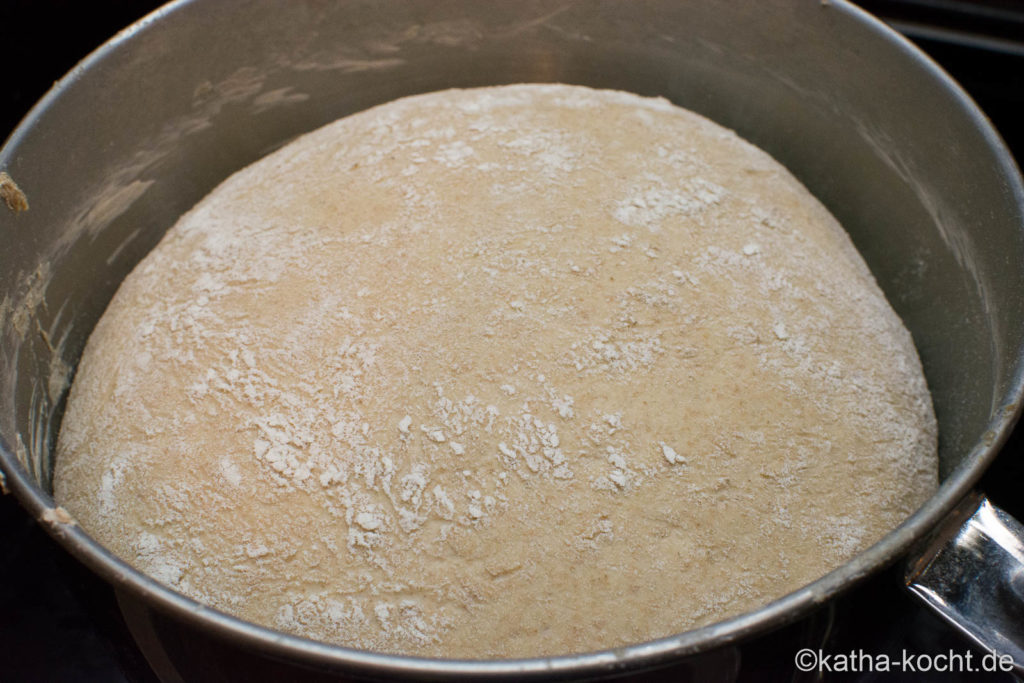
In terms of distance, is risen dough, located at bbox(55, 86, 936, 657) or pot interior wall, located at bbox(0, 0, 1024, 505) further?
pot interior wall, located at bbox(0, 0, 1024, 505)

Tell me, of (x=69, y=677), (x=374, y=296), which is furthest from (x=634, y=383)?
(x=69, y=677)

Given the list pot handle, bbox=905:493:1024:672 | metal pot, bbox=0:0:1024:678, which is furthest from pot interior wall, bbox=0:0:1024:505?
pot handle, bbox=905:493:1024:672

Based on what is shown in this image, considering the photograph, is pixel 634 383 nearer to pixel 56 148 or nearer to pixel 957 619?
pixel 957 619

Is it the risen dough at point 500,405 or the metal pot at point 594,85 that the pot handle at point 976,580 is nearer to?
the metal pot at point 594,85

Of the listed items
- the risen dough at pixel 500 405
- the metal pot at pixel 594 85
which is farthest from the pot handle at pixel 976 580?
the risen dough at pixel 500 405

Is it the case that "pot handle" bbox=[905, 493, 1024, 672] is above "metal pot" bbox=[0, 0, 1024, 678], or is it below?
below

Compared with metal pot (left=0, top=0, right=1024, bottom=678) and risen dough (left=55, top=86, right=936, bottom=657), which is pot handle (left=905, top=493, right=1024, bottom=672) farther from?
risen dough (left=55, top=86, right=936, bottom=657)

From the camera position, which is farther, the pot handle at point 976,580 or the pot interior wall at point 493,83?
the pot interior wall at point 493,83
